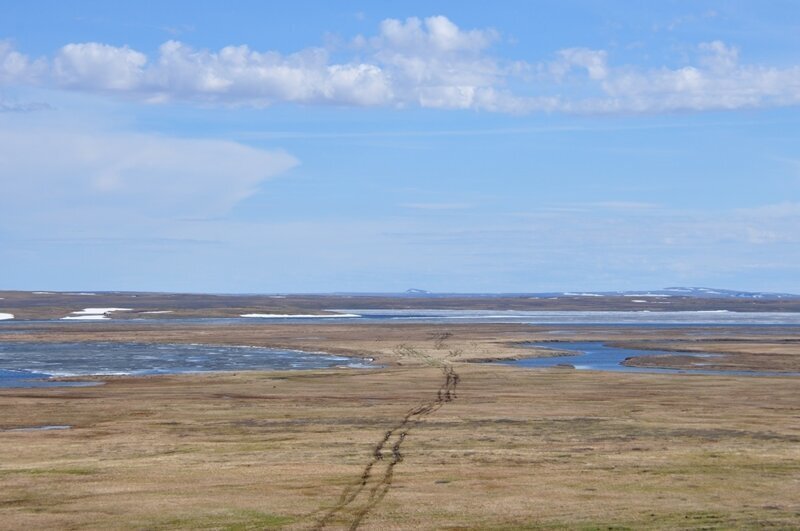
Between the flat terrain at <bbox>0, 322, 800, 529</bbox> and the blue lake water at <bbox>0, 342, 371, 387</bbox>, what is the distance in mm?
8051

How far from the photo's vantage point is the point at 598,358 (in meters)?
87.9

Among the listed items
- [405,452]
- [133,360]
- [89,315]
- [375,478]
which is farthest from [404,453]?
[89,315]

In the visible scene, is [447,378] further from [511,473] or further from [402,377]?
[511,473]

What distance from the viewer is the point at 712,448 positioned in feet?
122

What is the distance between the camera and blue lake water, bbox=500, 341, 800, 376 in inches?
2958

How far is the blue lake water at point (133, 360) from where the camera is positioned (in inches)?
2847

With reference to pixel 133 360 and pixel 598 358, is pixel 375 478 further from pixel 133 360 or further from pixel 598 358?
pixel 598 358

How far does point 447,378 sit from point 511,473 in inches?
1361

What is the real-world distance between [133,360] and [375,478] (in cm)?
5514

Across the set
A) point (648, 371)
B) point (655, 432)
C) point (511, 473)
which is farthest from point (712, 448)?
point (648, 371)

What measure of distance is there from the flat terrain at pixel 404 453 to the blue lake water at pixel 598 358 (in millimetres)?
7822

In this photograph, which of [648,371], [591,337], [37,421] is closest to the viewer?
[37,421]

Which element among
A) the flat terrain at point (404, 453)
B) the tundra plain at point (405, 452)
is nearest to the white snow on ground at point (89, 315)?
the tundra plain at point (405, 452)

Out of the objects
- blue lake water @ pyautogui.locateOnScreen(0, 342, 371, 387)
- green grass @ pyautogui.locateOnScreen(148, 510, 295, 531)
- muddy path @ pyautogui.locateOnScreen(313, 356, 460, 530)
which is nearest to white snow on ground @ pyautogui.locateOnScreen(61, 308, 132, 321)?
blue lake water @ pyautogui.locateOnScreen(0, 342, 371, 387)
